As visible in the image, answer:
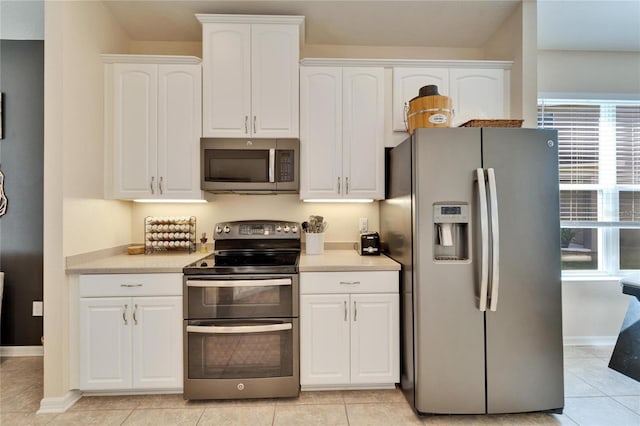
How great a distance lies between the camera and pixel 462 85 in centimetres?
245

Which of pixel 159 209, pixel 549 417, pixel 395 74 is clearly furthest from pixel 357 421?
pixel 395 74

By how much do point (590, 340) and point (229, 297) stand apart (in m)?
3.30

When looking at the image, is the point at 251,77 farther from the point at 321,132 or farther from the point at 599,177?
the point at 599,177

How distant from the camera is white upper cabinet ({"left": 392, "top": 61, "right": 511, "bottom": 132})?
2434mm

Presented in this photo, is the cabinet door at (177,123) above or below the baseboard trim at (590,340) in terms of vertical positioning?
above

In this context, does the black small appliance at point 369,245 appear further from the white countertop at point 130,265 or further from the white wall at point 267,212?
the white countertop at point 130,265

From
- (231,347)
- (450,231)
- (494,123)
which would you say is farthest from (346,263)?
(494,123)

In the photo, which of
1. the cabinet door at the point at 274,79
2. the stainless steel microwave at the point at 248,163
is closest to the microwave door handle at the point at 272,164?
the stainless steel microwave at the point at 248,163

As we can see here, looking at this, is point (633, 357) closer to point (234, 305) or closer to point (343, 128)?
point (343, 128)

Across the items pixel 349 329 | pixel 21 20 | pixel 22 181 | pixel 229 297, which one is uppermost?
pixel 21 20

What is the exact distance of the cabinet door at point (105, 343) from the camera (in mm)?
1938

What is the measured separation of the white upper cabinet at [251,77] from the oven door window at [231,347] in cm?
137

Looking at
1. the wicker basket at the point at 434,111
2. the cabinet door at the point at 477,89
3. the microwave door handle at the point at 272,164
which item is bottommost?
the microwave door handle at the point at 272,164

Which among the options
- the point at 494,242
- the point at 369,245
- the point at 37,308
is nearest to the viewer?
the point at 494,242
